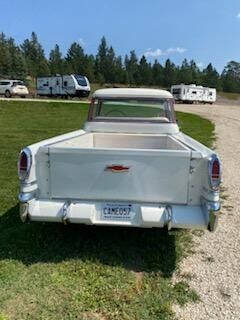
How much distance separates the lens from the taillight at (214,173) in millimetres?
A: 4305

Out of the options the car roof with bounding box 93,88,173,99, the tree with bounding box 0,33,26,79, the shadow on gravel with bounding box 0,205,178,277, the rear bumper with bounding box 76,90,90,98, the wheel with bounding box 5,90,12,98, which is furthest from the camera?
the tree with bounding box 0,33,26,79

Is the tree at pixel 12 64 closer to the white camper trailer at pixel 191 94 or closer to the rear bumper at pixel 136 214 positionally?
the white camper trailer at pixel 191 94

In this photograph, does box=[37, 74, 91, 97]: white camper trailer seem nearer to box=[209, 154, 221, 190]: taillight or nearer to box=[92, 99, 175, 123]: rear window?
box=[92, 99, 175, 123]: rear window

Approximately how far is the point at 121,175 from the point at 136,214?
1.45 ft

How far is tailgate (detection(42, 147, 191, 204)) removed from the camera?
14.4 feet

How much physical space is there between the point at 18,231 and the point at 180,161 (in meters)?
2.34

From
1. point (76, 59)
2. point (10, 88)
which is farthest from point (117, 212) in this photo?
point (76, 59)

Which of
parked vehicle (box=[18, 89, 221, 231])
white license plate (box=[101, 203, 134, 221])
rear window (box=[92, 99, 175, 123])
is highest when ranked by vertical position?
rear window (box=[92, 99, 175, 123])

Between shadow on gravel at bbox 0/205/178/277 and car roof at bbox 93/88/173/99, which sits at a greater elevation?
car roof at bbox 93/88/173/99

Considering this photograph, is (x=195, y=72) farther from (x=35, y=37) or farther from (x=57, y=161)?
(x=57, y=161)

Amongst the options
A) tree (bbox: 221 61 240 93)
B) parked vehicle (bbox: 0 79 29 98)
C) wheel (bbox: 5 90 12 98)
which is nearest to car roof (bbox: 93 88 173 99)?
parked vehicle (bbox: 0 79 29 98)

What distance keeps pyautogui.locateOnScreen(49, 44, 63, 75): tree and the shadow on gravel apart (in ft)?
339

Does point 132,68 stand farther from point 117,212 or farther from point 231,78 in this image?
point 117,212

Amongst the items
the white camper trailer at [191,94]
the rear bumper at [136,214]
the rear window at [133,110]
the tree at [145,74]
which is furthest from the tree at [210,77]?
the rear bumper at [136,214]
